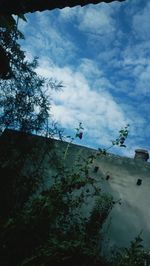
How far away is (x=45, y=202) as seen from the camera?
20.3ft

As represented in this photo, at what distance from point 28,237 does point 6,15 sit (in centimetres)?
463

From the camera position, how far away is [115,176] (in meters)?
14.6

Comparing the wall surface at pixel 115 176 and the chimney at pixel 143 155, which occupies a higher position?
the chimney at pixel 143 155

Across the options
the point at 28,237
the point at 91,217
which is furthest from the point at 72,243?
the point at 91,217

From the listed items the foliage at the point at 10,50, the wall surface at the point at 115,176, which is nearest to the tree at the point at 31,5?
the foliage at the point at 10,50

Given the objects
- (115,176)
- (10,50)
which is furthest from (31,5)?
(115,176)

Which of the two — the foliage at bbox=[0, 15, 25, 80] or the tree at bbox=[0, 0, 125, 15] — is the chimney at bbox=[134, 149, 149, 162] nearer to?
the foliage at bbox=[0, 15, 25, 80]

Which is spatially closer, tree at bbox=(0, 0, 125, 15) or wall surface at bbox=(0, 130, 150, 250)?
tree at bbox=(0, 0, 125, 15)

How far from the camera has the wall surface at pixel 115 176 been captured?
12.7 meters

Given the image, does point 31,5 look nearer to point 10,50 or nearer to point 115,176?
point 10,50

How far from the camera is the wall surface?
1271 centimetres

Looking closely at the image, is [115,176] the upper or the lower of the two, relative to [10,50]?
lower

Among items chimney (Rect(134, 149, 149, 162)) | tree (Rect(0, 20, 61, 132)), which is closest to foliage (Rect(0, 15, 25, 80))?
tree (Rect(0, 20, 61, 132))

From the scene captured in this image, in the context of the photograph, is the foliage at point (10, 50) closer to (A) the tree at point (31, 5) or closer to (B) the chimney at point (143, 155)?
(A) the tree at point (31, 5)
